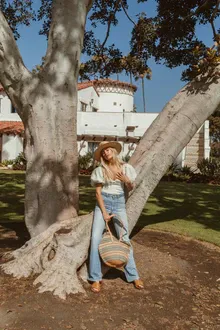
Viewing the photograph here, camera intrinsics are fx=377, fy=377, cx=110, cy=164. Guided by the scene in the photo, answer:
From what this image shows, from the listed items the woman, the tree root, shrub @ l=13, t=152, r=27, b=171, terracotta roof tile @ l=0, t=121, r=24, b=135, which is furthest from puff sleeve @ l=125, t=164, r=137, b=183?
terracotta roof tile @ l=0, t=121, r=24, b=135

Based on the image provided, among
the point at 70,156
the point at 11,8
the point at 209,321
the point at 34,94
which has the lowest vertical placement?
the point at 209,321

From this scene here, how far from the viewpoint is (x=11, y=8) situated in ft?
35.0

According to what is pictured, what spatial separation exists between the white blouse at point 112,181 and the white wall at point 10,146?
2673 cm

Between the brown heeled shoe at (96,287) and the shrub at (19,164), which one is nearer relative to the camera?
the brown heeled shoe at (96,287)

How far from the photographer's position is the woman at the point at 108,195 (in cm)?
467

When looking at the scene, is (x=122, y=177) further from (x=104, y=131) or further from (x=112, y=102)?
(x=112, y=102)

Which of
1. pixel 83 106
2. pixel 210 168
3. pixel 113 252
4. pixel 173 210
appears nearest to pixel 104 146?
pixel 113 252

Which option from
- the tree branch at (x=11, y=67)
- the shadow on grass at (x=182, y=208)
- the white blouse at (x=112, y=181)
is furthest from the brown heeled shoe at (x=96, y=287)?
the shadow on grass at (x=182, y=208)

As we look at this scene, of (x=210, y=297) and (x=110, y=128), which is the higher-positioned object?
(x=110, y=128)

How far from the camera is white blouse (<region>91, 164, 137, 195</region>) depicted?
4688 millimetres

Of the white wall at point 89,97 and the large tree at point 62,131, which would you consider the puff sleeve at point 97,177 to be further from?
the white wall at point 89,97

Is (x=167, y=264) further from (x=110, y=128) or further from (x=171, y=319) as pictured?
(x=110, y=128)

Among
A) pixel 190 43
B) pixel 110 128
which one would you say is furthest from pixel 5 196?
pixel 110 128

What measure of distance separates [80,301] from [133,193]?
1574mm
